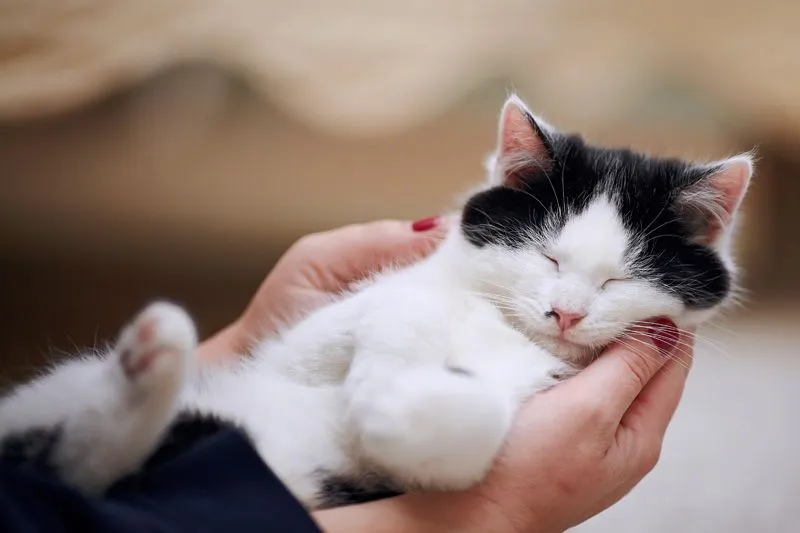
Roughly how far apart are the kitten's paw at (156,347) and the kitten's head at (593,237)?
0.43 meters

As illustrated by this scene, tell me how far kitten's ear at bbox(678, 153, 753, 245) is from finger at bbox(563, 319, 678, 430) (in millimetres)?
141

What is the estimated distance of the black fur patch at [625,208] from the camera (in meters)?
0.96

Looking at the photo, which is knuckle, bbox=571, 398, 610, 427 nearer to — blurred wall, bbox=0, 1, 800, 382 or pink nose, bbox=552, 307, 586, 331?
pink nose, bbox=552, 307, 586, 331

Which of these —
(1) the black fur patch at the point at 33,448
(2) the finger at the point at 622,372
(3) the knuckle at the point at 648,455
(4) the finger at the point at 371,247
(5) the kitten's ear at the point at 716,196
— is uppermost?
(5) the kitten's ear at the point at 716,196

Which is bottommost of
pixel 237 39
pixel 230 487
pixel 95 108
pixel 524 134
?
pixel 230 487

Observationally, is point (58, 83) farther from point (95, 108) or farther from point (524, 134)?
point (524, 134)

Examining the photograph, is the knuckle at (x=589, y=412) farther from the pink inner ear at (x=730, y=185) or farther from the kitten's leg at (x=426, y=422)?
the pink inner ear at (x=730, y=185)

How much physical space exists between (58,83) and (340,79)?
0.75 meters

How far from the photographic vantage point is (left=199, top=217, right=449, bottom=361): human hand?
1.35 metres

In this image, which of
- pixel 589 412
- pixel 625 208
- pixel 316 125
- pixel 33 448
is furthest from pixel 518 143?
pixel 316 125

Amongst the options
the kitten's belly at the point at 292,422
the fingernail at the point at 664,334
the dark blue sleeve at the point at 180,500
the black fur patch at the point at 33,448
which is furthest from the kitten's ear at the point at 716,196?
the black fur patch at the point at 33,448

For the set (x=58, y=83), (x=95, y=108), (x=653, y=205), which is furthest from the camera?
(x=95, y=108)

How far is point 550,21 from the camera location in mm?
2139

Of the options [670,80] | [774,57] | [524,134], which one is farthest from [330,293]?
[774,57]
